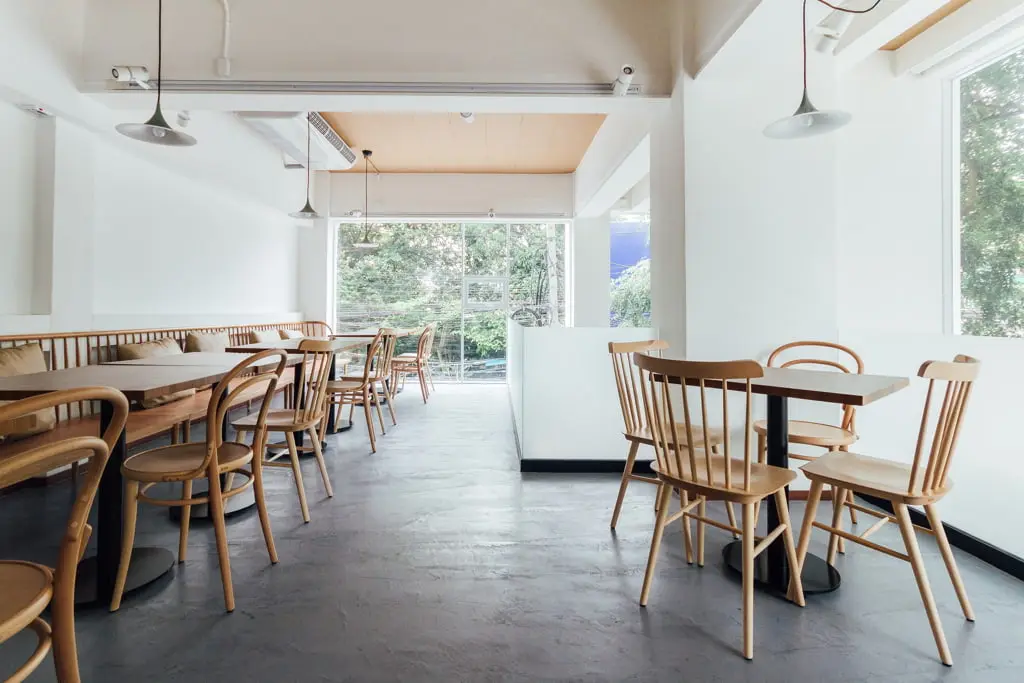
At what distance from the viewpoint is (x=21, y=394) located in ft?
4.90

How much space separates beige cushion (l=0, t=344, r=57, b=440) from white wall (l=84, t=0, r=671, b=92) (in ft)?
5.91

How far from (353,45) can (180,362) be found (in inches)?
85.9

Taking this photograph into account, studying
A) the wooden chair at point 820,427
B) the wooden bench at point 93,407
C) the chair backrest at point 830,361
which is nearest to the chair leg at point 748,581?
the wooden chair at point 820,427

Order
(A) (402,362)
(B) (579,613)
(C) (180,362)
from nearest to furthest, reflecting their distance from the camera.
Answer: (B) (579,613) → (C) (180,362) → (A) (402,362)

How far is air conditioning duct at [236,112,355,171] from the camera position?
417 cm

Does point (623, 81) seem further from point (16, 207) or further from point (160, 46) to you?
point (16, 207)

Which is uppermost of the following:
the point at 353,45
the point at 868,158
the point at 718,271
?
the point at 353,45

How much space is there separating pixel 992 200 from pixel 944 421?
2454 millimetres

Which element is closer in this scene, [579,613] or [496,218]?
[579,613]

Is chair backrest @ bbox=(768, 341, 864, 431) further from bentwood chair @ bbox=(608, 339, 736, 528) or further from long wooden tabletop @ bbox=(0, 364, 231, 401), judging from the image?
long wooden tabletop @ bbox=(0, 364, 231, 401)

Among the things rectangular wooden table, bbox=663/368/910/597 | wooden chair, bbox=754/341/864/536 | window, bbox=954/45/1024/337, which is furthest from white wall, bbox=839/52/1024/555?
rectangular wooden table, bbox=663/368/910/597

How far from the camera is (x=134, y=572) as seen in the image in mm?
1809

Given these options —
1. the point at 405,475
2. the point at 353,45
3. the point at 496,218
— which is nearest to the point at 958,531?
the point at 405,475

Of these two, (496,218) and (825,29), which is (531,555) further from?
(496,218)
